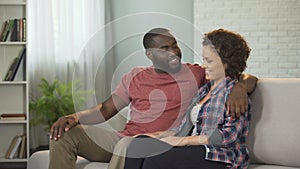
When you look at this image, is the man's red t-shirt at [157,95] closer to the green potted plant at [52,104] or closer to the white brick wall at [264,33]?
the green potted plant at [52,104]

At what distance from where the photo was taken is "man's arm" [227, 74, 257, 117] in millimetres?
2670

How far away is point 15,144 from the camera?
501cm

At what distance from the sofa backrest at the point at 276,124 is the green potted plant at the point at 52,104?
8.62 feet

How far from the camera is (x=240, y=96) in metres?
2.72

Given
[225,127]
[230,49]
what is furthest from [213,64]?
[225,127]

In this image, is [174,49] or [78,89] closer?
[174,49]

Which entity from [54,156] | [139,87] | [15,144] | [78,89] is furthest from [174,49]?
[78,89]

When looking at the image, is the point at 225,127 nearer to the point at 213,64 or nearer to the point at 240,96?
the point at 240,96

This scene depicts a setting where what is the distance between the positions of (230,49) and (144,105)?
55 centimetres

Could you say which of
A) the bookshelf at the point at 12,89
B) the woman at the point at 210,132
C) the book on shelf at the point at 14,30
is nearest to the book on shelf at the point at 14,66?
the bookshelf at the point at 12,89

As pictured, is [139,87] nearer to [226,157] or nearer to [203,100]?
[203,100]

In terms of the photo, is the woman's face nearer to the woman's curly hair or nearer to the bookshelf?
the woman's curly hair

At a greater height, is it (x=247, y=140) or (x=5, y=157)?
(x=247, y=140)

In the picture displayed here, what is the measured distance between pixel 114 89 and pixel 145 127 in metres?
0.45
